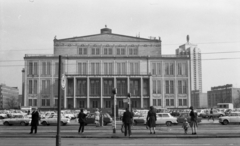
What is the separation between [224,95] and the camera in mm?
125875

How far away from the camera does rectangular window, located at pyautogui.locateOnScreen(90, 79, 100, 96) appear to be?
85.2m

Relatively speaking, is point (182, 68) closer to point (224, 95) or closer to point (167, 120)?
point (224, 95)

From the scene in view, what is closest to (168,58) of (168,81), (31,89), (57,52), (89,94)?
(168,81)

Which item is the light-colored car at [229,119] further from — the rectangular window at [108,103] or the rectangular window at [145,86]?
the rectangular window at [108,103]

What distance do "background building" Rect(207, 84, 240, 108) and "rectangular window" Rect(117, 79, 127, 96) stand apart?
1778 inches

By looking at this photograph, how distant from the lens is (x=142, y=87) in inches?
3344

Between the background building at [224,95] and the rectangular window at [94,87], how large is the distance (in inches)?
2029

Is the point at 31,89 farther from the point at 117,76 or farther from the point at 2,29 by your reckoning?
the point at 2,29

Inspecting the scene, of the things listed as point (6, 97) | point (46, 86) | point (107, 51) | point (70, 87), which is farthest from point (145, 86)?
point (6, 97)

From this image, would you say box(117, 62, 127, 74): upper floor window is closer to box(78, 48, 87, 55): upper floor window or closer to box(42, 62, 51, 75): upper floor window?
box(78, 48, 87, 55): upper floor window

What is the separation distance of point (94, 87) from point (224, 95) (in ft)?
206

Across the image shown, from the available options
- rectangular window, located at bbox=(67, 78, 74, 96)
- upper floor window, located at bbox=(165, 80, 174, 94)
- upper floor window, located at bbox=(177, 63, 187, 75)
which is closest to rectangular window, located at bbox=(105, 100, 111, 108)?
rectangular window, located at bbox=(67, 78, 74, 96)

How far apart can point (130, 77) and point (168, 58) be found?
461 inches

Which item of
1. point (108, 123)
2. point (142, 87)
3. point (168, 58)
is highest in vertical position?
point (168, 58)
